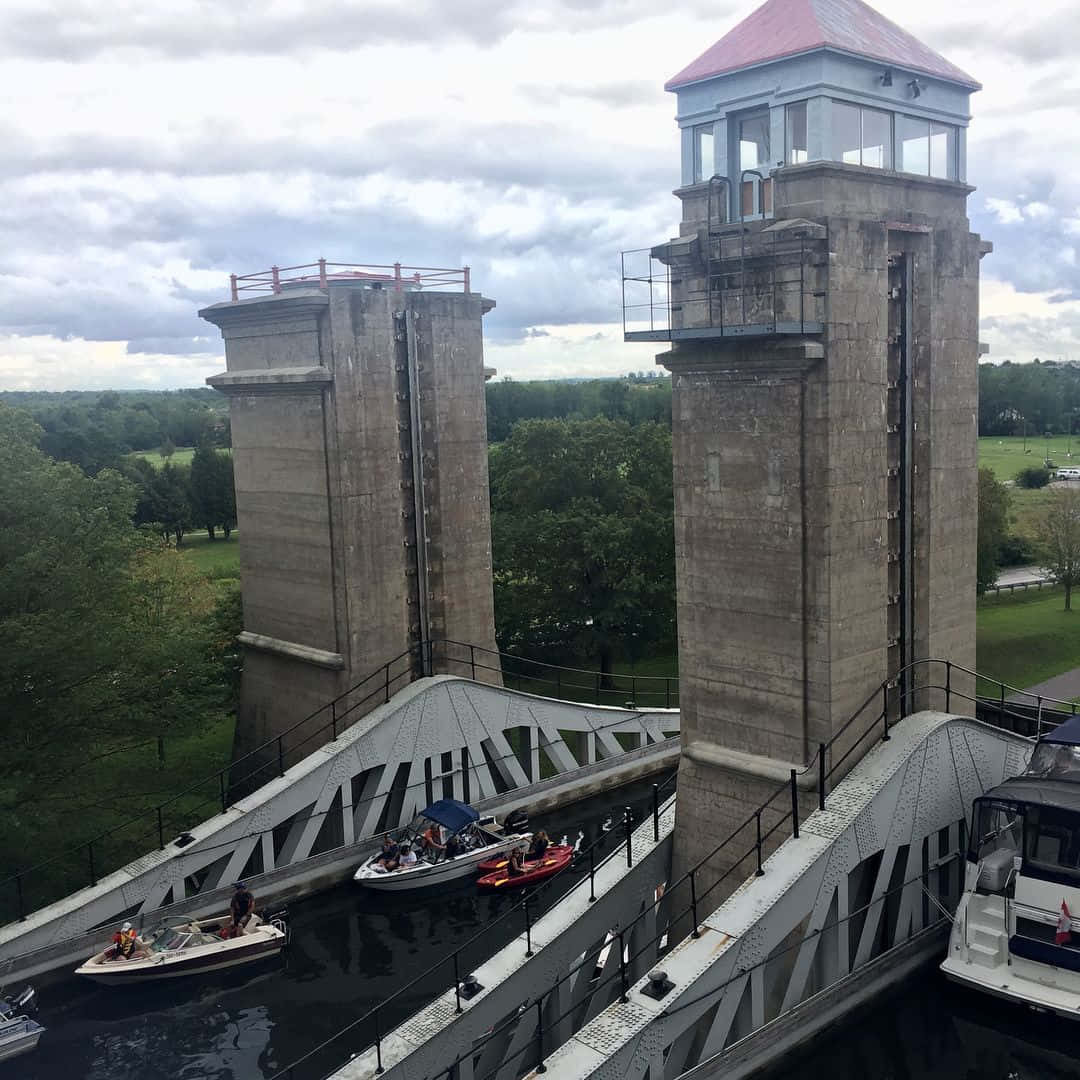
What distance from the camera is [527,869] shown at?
2242cm

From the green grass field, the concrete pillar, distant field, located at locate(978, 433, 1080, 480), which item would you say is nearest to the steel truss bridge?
the concrete pillar

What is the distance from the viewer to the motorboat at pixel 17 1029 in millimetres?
16203

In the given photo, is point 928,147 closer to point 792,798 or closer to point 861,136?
point 861,136

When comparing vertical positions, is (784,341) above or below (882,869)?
above

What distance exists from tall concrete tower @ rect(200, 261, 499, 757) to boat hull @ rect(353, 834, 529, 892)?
3.36m

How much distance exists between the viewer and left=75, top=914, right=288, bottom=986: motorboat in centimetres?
1823

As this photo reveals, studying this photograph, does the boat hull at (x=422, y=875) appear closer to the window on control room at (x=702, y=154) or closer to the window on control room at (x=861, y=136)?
the window on control room at (x=702, y=154)

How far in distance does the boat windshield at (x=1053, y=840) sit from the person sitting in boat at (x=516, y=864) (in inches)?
389

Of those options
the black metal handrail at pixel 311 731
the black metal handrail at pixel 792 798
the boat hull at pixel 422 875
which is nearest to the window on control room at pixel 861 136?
the black metal handrail at pixel 792 798

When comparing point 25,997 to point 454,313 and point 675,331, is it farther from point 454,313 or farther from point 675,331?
point 454,313

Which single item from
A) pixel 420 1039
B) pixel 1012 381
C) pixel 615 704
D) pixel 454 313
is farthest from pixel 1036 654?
pixel 1012 381

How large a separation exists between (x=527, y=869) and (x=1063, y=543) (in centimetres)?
2940

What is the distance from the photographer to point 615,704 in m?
34.2

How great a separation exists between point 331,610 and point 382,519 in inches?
84.3
